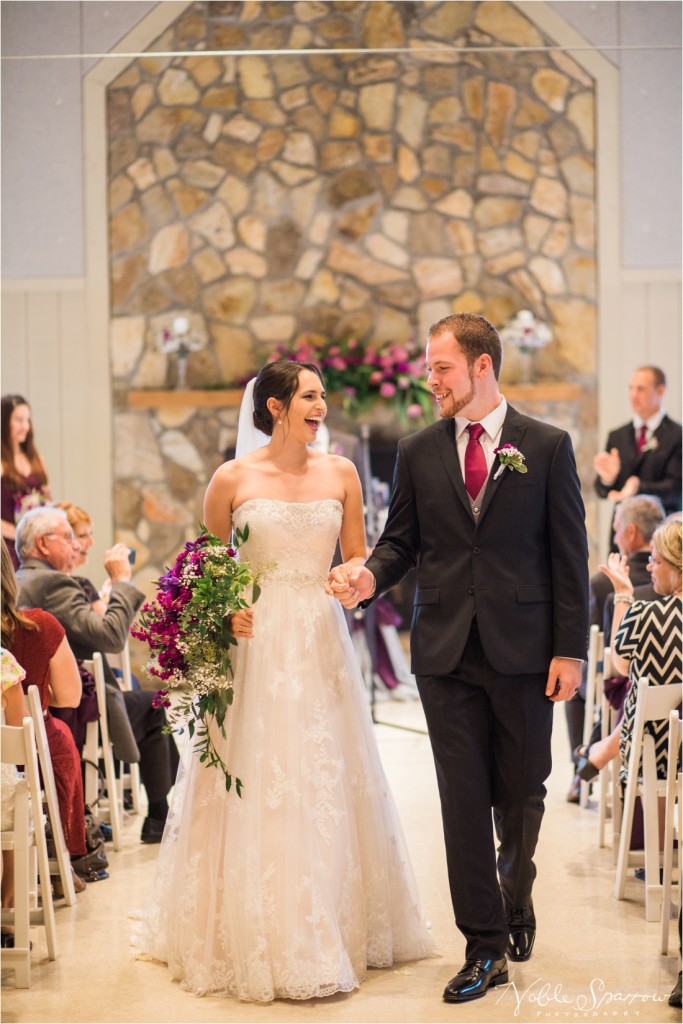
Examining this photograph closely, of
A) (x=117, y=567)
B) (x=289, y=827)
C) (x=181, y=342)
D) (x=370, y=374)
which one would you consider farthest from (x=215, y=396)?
(x=289, y=827)

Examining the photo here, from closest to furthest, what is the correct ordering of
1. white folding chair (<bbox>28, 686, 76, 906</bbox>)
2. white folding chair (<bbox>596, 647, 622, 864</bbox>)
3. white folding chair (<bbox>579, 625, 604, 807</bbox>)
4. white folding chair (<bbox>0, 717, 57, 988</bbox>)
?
white folding chair (<bbox>0, 717, 57, 988</bbox>) → white folding chair (<bbox>28, 686, 76, 906</bbox>) → white folding chair (<bbox>596, 647, 622, 864</bbox>) → white folding chair (<bbox>579, 625, 604, 807</bbox>)

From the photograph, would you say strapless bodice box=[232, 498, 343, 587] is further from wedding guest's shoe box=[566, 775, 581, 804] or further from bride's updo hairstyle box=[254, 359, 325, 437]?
wedding guest's shoe box=[566, 775, 581, 804]

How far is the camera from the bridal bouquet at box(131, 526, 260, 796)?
3.29 m

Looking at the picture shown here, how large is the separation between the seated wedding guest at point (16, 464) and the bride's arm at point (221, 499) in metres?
3.34

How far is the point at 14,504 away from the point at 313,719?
392cm

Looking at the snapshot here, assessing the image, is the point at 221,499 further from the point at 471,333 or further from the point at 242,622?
the point at 471,333

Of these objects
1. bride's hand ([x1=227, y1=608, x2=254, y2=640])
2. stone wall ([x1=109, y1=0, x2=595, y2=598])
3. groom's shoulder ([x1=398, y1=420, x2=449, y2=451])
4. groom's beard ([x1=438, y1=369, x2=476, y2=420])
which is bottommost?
bride's hand ([x1=227, y1=608, x2=254, y2=640])

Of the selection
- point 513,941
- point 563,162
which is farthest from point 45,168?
point 513,941

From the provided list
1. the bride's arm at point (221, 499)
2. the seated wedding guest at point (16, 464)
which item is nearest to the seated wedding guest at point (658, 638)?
the bride's arm at point (221, 499)

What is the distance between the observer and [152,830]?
16.3 feet

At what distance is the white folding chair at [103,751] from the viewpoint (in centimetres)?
464

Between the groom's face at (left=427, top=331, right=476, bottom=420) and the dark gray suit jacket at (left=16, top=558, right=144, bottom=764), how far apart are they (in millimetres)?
1996

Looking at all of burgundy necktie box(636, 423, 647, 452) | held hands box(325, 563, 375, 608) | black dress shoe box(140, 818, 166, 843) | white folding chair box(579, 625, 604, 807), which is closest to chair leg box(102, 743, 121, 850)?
black dress shoe box(140, 818, 166, 843)

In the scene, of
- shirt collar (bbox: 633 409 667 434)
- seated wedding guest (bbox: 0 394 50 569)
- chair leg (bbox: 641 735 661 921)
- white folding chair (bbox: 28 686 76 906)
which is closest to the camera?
white folding chair (bbox: 28 686 76 906)
